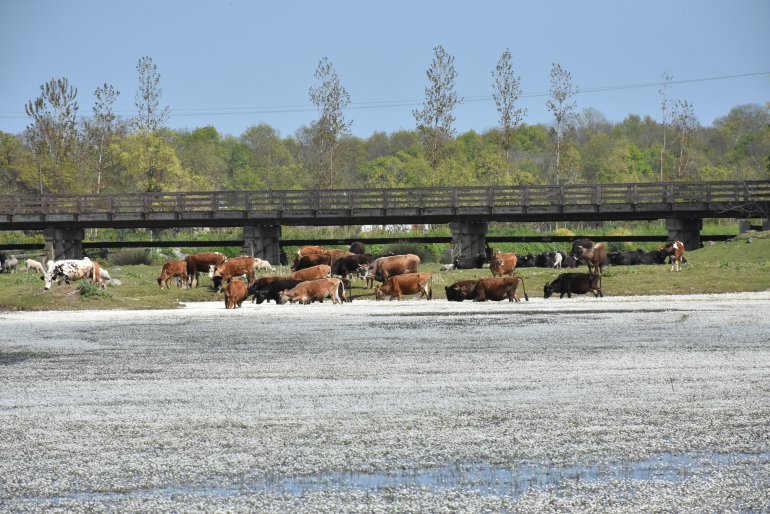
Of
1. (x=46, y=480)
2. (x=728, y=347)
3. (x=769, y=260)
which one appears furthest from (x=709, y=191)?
(x=46, y=480)

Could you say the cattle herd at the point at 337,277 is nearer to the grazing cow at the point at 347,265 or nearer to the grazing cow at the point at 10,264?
the grazing cow at the point at 347,265

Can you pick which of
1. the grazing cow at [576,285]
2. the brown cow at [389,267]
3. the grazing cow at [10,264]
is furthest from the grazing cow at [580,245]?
the grazing cow at [10,264]

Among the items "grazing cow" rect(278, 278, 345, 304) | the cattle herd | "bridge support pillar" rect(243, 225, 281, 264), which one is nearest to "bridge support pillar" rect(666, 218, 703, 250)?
the cattle herd

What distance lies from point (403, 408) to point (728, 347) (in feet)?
24.9

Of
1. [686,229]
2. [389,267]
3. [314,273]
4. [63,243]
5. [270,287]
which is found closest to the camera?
[270,287]

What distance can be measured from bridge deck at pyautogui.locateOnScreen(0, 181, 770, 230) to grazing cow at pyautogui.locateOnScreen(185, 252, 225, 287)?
541 inches

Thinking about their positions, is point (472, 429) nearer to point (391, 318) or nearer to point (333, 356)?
point (333, 356)

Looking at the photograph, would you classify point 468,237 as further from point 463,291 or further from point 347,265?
point 463,291

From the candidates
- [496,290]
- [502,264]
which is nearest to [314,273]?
[496,290]

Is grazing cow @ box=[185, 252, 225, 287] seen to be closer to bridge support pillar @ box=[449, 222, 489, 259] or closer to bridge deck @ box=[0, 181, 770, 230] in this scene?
bridge deck @ box=[0, 181, 770, 230]

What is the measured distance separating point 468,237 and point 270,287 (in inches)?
806

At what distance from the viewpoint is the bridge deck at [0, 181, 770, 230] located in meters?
48.6

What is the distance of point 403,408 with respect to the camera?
42.8 feet

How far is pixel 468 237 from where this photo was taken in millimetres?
49719
